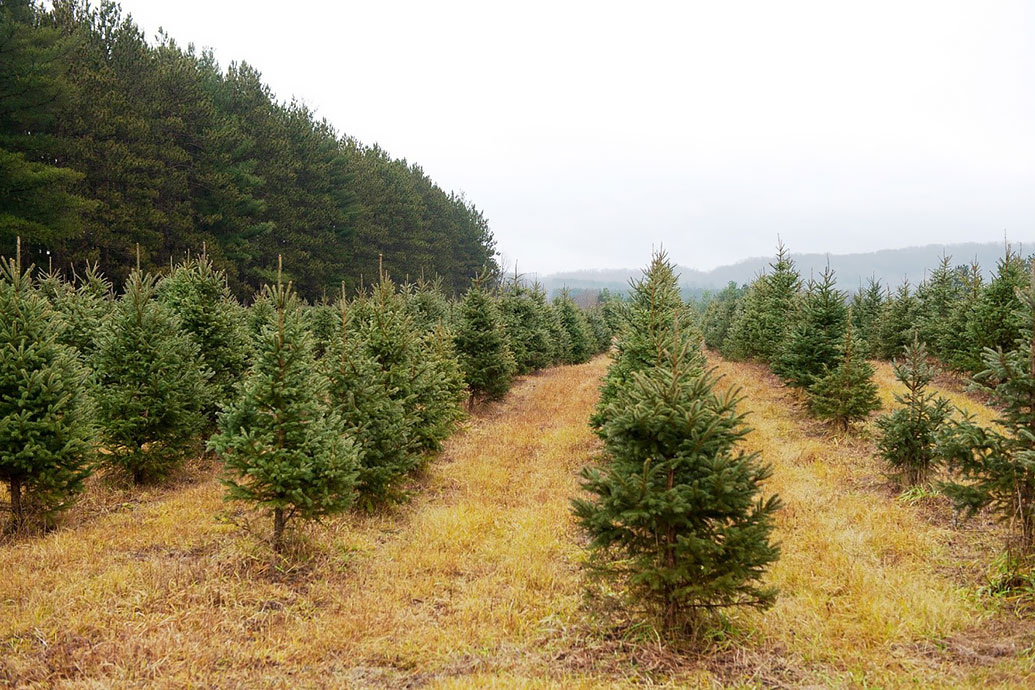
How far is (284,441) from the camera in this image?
7.79m

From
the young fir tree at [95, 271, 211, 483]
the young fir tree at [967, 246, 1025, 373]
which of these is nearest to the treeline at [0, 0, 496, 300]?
the young fir tree at [95, 271, 211, 483]

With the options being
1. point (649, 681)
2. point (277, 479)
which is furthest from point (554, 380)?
point (649, 681)

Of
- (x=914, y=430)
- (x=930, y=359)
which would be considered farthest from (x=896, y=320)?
(x=914, y=430)

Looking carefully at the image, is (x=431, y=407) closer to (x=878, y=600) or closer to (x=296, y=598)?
(x=296, y=598)

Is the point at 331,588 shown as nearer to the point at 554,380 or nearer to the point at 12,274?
the point at 12,274

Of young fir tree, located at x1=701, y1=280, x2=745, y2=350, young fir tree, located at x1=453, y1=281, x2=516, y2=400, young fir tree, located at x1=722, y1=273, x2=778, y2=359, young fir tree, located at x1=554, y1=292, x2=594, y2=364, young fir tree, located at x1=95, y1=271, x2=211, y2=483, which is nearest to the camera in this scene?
young fir tree, located at x1=95, y1=271, x2=211, y2=483

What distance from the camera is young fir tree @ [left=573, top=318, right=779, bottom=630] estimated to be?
550cm

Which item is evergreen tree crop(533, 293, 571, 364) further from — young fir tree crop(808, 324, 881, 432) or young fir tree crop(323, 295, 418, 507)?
young fir tree crop(323, 295, 418, 507)

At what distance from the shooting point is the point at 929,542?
8.32 meters

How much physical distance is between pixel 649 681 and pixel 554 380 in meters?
19.5

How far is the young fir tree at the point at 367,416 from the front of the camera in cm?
960

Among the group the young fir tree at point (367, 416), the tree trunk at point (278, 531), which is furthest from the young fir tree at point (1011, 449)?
the tree trunk at point (278, 531)

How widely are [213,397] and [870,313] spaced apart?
31111 millimetres

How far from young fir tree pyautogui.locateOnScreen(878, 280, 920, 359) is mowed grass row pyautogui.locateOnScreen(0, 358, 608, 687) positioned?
2234 centimetres
